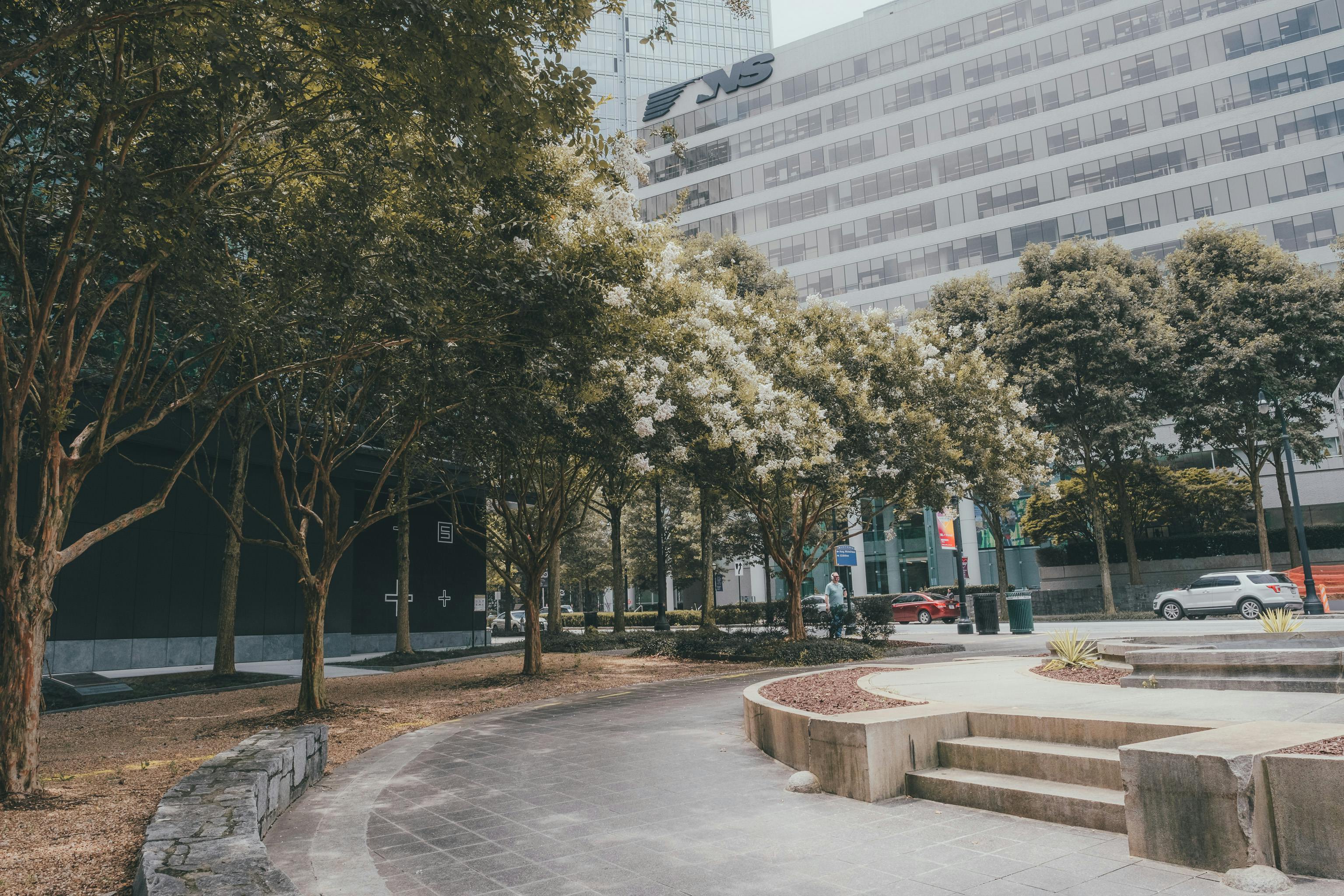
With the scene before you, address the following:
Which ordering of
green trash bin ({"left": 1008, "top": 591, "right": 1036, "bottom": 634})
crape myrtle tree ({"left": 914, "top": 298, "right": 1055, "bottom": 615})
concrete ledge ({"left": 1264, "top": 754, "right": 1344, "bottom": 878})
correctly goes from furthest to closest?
green trash bin ({"left": 1008, "top": 591, "right": 1036, "bottom": 634})
crape myrtle tree ({"left": 914, "top": 298, "right": 1055, "bottom": 615})
concrete ledge ({"left": 1264, "top": 754, "right": 1344, "bottom": 878})

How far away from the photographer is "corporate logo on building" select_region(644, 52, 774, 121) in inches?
2327

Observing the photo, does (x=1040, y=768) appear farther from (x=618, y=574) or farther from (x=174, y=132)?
(x=618, y=574)

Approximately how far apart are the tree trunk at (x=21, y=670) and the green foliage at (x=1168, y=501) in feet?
121

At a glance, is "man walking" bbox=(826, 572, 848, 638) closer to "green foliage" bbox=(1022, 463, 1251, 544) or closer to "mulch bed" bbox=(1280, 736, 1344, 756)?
"mulch bed" bbox=(1280, 736, 1344, 756)

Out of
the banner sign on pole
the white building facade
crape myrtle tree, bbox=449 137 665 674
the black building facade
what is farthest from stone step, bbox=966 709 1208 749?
the white building facade

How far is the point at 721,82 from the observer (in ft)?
202

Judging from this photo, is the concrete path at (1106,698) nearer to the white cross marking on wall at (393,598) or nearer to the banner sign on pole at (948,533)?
the banner sign on pole at (948,533)

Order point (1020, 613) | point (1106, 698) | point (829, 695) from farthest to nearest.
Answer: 1. point (1020, 613)
2. point (829, 695)
3. point (1106, 698)

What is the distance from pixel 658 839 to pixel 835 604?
16.7 metres

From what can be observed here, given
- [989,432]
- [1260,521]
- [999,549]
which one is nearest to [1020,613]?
[989,432]

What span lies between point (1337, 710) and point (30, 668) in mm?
10700

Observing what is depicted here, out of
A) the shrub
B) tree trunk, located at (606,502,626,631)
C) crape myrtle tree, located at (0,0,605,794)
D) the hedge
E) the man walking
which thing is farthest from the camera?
the hedge

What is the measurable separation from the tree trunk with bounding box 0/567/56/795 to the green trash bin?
2365 centimetres

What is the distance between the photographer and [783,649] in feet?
60.8
